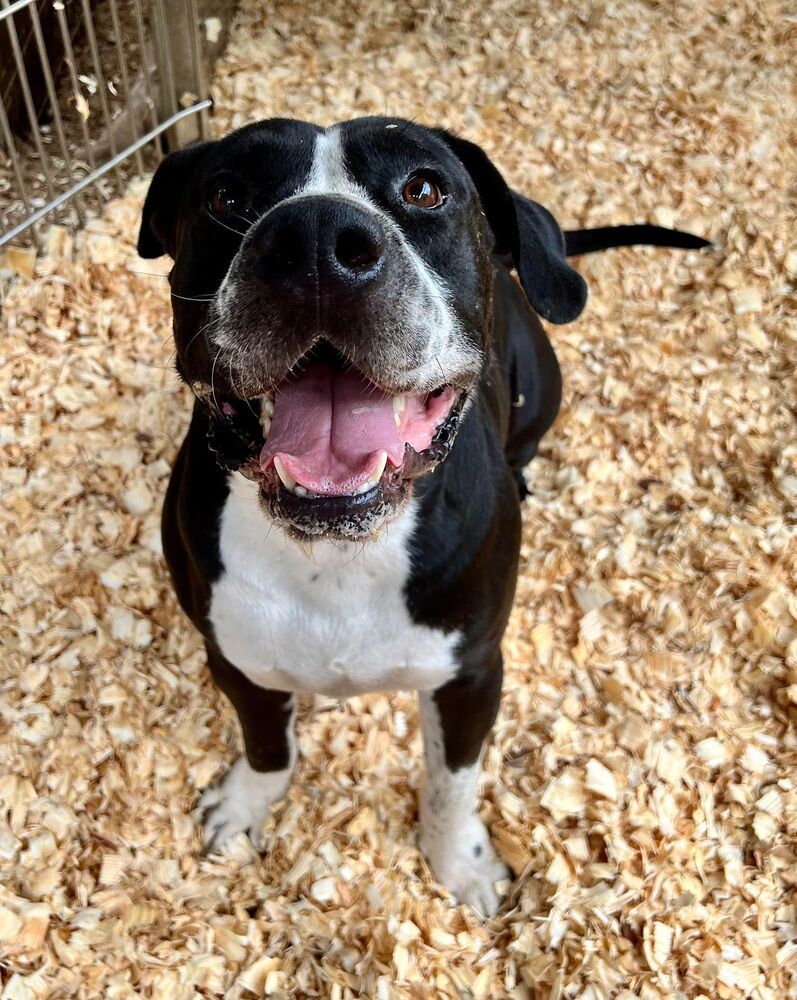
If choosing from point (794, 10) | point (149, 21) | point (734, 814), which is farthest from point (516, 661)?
point (794, 10)

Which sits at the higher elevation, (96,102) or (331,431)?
(331,431)

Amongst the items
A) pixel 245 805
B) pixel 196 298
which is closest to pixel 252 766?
pixel 245 805

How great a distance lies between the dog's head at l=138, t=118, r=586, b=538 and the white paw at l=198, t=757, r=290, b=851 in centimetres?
95

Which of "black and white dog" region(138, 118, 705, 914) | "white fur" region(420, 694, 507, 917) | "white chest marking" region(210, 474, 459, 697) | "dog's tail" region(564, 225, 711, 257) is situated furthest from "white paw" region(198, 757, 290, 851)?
"dog's tail" region(564, 225, 711, 257)

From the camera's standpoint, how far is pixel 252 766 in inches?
84.2

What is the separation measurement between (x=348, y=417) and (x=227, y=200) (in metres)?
0.38

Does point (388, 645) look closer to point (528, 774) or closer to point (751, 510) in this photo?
point (528, 774)

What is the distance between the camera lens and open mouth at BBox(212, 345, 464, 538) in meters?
1.41

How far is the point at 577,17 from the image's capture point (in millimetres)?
3873

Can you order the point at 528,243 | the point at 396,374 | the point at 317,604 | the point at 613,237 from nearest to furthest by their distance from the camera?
the point at 396,374 → the point at 317,604 → the point at 528,243 → the point at 613,237

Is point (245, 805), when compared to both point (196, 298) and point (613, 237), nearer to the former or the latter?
point (196, 298)

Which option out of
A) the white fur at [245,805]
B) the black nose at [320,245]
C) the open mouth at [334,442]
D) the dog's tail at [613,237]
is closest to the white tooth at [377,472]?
the open mouth at [334,442]

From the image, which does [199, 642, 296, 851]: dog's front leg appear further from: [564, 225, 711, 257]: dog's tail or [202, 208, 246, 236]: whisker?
[564, 225, 711, 257]: dog's tail

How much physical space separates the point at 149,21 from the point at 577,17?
64.5 inches
